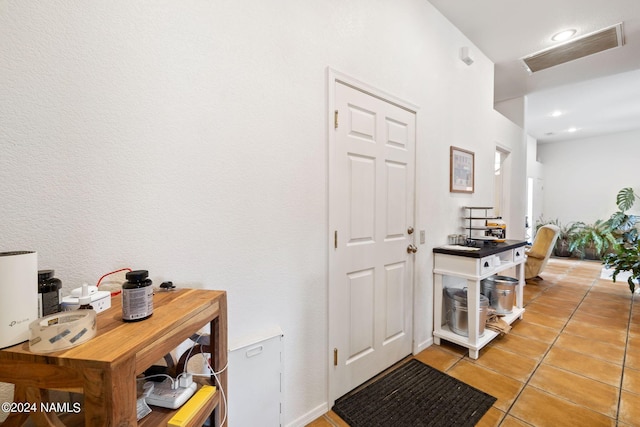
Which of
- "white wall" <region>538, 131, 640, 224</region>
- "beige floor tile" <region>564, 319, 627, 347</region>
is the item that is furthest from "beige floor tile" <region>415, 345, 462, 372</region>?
"white wall" <region>538, 131, 640, 224</region>

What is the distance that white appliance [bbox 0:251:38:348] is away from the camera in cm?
56

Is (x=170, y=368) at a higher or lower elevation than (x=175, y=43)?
lower

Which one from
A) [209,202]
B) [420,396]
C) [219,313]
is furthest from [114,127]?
[420,396]

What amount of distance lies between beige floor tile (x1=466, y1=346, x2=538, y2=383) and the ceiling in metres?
3.01

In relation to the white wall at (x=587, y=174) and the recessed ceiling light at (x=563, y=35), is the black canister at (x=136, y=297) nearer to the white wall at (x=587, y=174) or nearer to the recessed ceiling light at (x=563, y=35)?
the recessed ceiling light at (x=563, y=35)

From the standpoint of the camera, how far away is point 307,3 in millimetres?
1502

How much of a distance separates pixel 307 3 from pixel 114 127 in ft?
4.02

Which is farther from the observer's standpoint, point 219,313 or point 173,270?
point 173,270

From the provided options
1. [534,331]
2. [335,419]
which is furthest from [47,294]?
[534,331]

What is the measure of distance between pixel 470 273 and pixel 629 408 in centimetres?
111

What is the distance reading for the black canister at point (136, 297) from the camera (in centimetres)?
69

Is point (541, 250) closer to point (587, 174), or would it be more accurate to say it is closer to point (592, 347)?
point (592, 347)

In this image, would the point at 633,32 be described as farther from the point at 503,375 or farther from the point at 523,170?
the point at 503,375

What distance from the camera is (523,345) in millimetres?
2418
